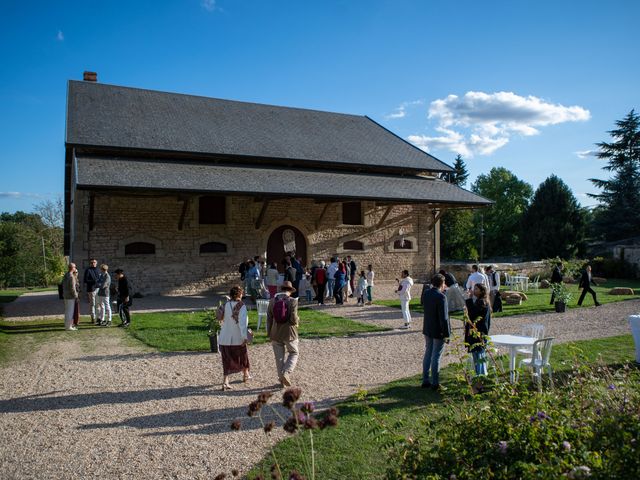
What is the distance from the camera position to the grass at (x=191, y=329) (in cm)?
939

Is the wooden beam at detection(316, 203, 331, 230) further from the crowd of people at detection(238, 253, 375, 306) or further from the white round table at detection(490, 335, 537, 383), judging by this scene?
the white round table at detection(490, 335, 537, 383)

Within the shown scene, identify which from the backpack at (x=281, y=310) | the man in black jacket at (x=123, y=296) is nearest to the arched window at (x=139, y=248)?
the man in black jacket at (x=123, y=296)

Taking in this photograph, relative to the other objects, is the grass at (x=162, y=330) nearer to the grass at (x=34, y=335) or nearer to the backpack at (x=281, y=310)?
the grass at (x=34, y=335)

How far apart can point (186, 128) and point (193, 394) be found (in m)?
14.2

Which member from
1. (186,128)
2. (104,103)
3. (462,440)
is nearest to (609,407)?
(462,440)

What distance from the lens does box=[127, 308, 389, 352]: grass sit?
9391mm

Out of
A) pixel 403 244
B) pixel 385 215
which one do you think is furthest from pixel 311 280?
pixel 403 244

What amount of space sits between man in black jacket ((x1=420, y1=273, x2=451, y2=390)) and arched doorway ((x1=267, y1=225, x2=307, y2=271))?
11.6m

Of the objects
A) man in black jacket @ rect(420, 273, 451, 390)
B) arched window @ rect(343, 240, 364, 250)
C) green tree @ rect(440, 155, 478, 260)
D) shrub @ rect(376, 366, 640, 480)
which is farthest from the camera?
green tree @ rect(440, 155, 478, 260)

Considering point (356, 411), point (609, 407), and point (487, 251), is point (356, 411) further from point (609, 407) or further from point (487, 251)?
point (487, 251)

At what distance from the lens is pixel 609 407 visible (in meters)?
3.35

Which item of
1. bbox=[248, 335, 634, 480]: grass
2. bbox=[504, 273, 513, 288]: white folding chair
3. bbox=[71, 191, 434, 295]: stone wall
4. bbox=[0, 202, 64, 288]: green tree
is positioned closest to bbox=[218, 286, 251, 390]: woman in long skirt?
bbox=[248, 335, 634, 480]: grass

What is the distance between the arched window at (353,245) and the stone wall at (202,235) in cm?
18

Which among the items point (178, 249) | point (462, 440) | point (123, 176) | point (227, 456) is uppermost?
point (123, 176)
